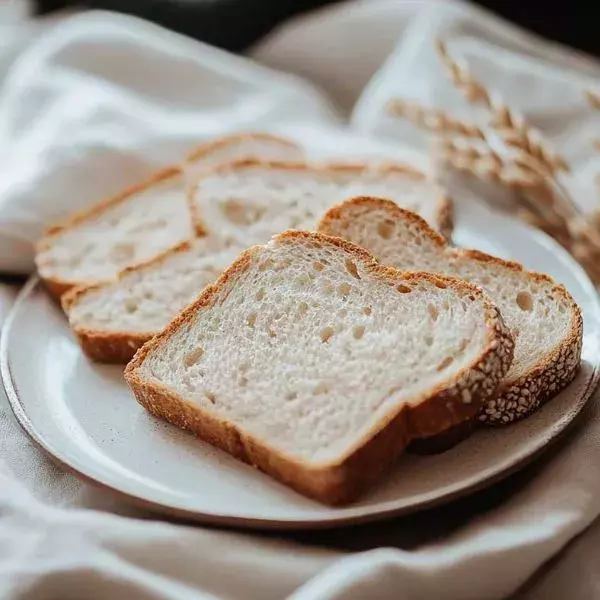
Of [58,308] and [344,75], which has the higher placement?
[344,75]

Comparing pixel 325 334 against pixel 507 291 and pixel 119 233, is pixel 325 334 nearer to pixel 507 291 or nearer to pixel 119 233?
pixel 507 291

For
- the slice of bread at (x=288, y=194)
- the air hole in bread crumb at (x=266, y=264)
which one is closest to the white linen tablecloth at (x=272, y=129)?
the slice of bread at (x=288, y=194)

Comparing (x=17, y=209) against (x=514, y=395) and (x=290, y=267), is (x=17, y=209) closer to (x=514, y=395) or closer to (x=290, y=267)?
(x=290, y=267)

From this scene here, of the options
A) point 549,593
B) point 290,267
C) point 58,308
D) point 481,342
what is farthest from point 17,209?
point 549,593

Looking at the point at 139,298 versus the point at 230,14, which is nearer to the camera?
the point at 139,298

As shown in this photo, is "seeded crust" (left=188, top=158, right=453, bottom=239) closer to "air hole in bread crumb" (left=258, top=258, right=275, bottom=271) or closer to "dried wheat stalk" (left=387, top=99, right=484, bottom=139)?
"dried wheat stalk" (left=387, top=99, right=484, bottom=139)

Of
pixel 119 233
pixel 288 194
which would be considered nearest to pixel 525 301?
pixel 288 194

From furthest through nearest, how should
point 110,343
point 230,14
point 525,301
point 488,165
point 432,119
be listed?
point 230,14 → point 432,119 → point 488,165 → point 110,343 → point 525,301

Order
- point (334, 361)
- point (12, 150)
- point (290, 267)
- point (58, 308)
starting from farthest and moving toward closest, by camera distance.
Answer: point (12, 150), point (58, 308), point (290, 267), point (334, 361)
